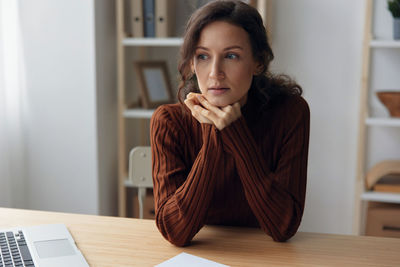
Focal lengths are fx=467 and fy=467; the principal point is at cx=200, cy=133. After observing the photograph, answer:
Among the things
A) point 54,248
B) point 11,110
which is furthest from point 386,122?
point 11,110

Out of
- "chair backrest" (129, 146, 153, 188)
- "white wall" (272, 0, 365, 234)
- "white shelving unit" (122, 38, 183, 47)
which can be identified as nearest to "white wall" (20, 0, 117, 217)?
Result: "white shelving unit" (122, 38, 183, 47)

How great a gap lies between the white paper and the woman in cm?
7

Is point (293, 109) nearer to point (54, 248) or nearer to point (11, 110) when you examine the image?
point (54, 248)

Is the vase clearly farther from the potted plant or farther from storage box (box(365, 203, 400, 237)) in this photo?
storage box (box(365, 203, 400, 237))

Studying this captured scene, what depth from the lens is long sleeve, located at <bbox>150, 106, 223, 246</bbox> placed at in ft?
3.73

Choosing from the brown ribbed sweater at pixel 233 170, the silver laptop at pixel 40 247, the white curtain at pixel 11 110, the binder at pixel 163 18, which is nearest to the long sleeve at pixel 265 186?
the brown ribbed sweater at pixel 233 170

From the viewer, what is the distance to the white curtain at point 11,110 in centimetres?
240

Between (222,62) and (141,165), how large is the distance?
629 mm

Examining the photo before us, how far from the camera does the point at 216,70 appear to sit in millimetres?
1105

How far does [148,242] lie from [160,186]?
0.52 feet

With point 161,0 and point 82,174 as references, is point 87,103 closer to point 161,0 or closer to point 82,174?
point 82,174

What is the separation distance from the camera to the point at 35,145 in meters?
2.53

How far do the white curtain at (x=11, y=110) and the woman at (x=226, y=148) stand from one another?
1.44 meters

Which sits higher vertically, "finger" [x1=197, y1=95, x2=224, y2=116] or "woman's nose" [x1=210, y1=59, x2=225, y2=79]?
"woman's nose" [x1=210, y1=59, x2=225, y2=79]
